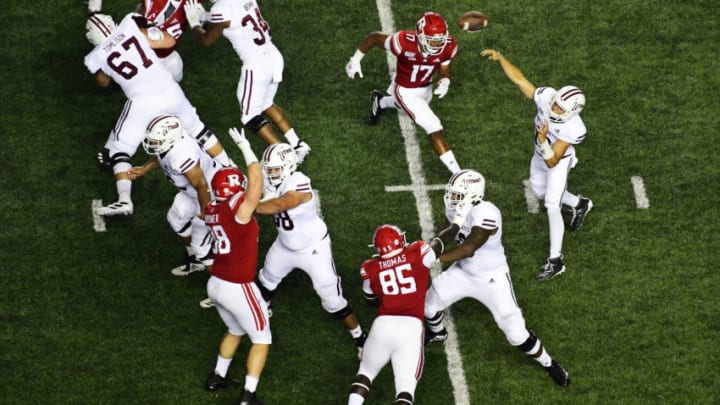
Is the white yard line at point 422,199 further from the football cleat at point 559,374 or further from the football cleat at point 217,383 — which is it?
the football cleat at point 217,383

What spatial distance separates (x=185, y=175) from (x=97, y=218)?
53.3 inches

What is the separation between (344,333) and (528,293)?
155cm

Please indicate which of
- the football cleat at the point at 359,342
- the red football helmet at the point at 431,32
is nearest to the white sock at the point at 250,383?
the football cleat at the point at 359,342

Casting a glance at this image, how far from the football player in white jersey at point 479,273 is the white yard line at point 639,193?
1.96 m

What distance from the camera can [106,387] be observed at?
31.5 ft

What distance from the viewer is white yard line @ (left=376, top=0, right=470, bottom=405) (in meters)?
9.74

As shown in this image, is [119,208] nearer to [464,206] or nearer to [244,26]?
[244,26]

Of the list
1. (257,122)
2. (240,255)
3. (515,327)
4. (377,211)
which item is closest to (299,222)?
(240,255)

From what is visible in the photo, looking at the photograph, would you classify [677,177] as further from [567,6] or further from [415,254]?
[415,254]

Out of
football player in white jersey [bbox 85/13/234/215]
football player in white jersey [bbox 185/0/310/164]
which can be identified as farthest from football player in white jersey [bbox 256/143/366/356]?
football player in white jersey [bbox 185/0/310/164]

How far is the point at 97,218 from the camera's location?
10.9 m

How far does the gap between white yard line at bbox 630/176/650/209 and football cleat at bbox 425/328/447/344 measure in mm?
2242

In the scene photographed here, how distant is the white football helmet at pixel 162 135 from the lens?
383 inches

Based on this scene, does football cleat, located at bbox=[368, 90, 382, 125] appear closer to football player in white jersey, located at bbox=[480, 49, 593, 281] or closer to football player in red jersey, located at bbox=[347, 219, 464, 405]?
football player in white jersey, located at bbox=[480, 49, 593, 281]
